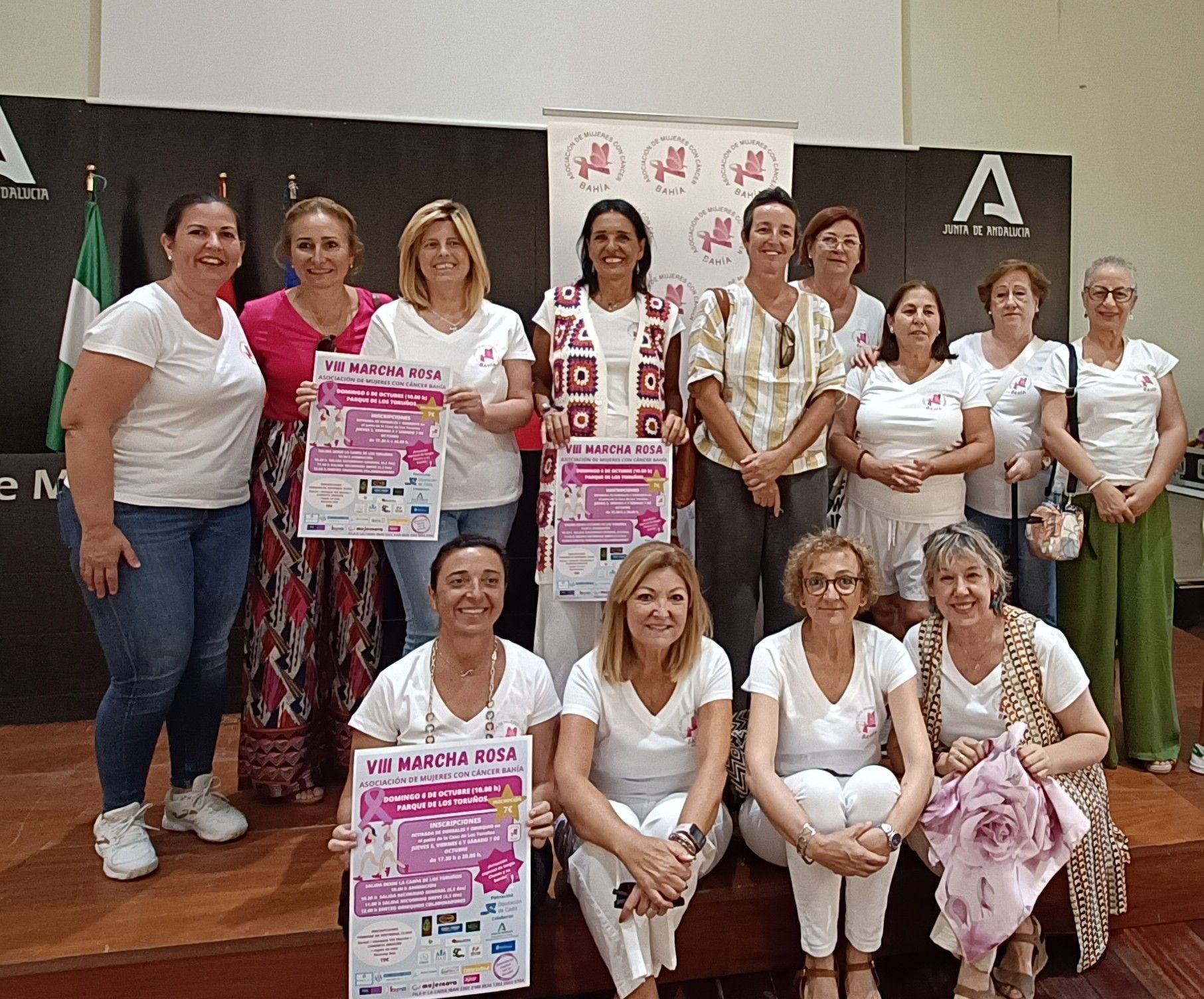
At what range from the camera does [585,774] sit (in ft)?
6.79

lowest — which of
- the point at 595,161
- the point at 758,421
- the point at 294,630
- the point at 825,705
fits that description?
the point at 825,705

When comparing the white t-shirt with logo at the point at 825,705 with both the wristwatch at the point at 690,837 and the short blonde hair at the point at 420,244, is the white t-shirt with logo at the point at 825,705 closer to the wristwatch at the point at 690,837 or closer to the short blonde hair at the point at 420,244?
the wristwatch at the point at 690,837

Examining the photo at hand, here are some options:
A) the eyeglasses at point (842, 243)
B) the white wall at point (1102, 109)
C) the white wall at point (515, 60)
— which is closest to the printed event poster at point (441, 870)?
the eyeglasses at point (842, 243)

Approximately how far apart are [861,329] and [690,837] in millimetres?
1941

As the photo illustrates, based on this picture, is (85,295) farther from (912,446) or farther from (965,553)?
(965,553)

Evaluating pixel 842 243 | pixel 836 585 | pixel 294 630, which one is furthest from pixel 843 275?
pixel 294 630

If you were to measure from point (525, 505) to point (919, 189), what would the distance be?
2355 mm

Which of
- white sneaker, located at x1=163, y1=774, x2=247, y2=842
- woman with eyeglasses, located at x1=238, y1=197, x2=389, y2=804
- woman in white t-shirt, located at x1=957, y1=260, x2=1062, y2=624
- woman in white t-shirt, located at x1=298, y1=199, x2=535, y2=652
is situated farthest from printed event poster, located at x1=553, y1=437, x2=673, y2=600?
woman in white t-shirt, located at x1=957, y1=260, x2=1062, y2=624

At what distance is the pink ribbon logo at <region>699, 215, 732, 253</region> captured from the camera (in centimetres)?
396

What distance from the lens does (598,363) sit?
2559mm

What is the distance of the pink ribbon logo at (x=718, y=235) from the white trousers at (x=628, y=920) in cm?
260

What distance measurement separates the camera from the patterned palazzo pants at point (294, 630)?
2.60 m

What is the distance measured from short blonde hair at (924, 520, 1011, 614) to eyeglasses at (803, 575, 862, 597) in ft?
0.74

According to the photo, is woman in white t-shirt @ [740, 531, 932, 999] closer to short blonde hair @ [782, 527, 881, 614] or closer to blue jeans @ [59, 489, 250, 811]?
short blonde hair @ [782, 527, 881, 614]
